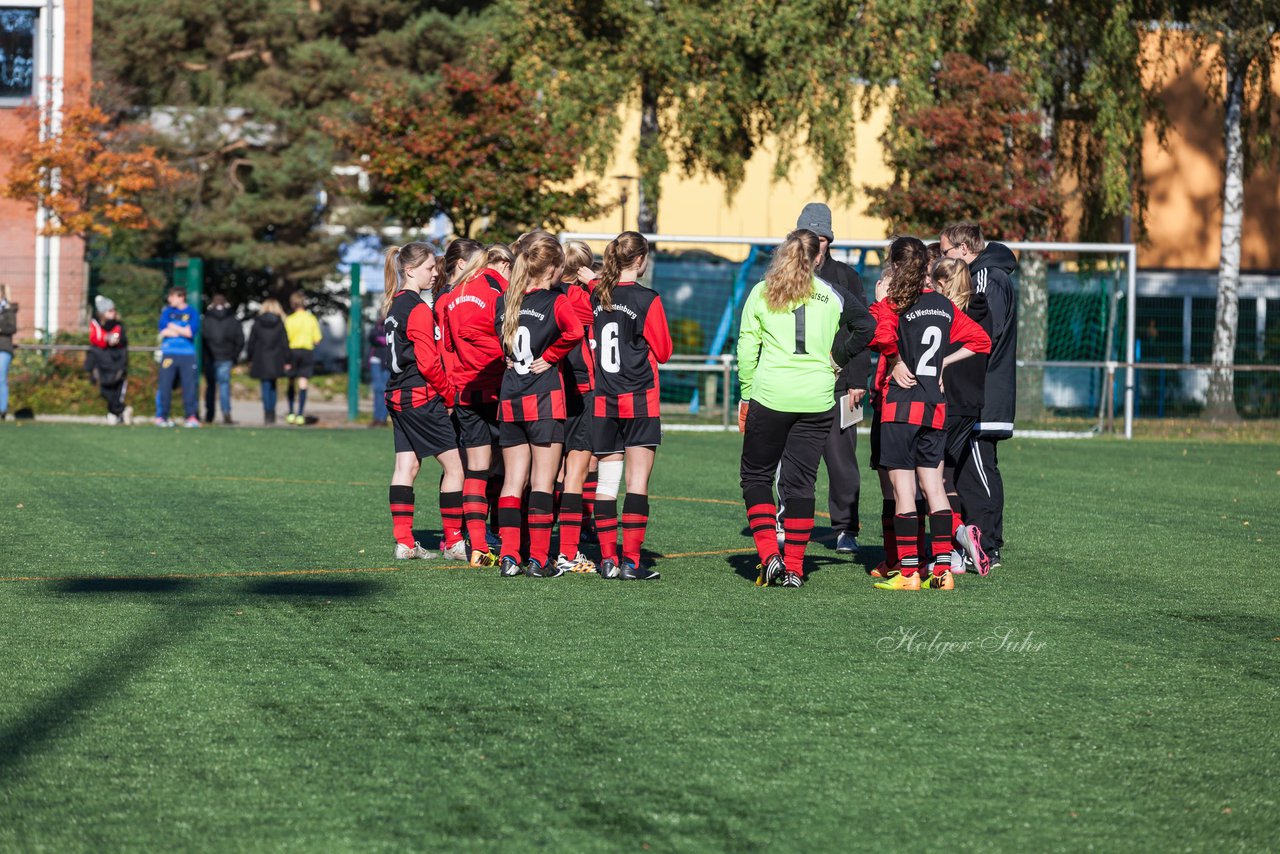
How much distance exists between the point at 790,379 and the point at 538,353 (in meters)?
1.32

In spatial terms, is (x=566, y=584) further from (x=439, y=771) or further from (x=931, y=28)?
(x=931, y=28)

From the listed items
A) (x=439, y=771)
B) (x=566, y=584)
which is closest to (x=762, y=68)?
(x=566, y=584)

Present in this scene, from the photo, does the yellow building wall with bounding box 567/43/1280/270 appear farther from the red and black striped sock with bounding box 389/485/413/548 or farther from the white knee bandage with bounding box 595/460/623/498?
the white knee bandage with bounding box 595/460/623/498

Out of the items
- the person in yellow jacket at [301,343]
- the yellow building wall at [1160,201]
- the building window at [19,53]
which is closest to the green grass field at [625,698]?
the person in yellow jacket at [301,343]

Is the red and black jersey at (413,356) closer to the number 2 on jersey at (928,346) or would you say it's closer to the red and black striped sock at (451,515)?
the red and black striped sock at (451,515)

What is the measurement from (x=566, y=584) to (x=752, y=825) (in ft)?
13.9

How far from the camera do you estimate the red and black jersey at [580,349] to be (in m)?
8.49

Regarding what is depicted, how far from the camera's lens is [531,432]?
8.74 metres

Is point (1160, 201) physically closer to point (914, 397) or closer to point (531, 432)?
point (914, 397)

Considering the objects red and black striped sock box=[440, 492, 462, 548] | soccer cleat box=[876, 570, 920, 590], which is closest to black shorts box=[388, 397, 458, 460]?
red and black striped sock box=[440, 492, 462, 548]

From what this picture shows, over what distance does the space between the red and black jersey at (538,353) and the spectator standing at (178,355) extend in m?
13.2

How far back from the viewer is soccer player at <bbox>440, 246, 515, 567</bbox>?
891 cm

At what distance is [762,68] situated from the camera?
26.4 meters

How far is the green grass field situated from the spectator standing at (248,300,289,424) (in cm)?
1098
